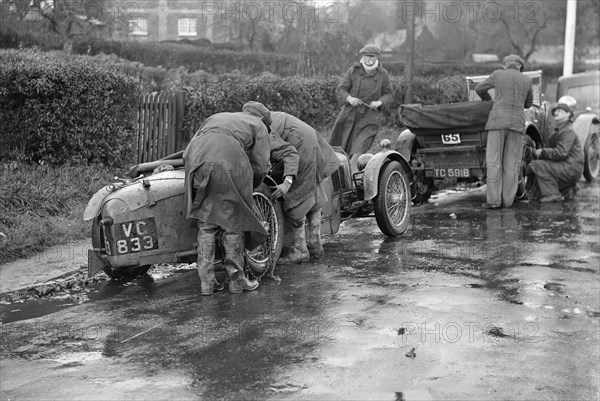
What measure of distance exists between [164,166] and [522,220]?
18.5ft

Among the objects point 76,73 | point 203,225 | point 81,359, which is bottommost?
point 81,359

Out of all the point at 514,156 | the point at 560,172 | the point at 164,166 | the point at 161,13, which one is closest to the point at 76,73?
the point at 164,166

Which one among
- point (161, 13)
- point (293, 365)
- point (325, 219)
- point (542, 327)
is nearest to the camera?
point (293, 365)

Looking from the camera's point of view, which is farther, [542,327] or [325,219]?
[325,219]

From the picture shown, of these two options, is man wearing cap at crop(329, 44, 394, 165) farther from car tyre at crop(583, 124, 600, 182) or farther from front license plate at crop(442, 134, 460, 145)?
car tyre at crop(583, 124, 600, 182)

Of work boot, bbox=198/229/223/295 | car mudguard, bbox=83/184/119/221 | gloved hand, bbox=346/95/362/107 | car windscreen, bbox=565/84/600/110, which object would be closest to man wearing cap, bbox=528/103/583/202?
gloved hand, bbox=346/95/362/107

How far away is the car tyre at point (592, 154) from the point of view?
54.7 ft

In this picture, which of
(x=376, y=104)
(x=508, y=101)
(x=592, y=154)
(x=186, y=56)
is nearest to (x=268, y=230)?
(x=376, y=104)

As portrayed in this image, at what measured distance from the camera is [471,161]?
13.3 m

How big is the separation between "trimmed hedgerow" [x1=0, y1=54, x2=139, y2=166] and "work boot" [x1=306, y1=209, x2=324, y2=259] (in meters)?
4.13

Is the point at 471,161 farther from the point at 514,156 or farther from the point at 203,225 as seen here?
the point at 203,225

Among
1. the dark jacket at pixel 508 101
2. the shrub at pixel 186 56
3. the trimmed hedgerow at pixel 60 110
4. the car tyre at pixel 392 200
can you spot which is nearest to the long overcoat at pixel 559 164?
the dark jacket at pixel 508 101

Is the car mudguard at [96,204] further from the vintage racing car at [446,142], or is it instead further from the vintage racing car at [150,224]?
the vintage racing car at [446,142]

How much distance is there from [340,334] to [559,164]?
27.5ft
